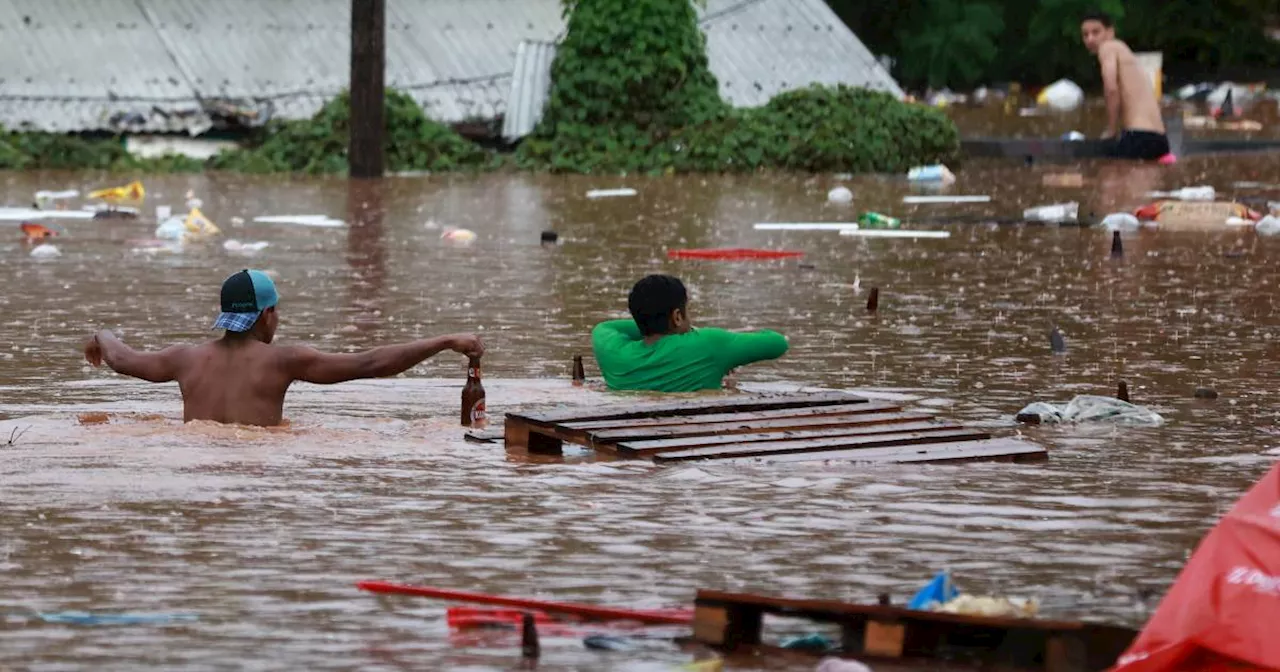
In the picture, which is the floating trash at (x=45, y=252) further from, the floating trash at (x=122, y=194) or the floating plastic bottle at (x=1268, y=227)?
the floating plastic bottle at (x=1268, y=227)

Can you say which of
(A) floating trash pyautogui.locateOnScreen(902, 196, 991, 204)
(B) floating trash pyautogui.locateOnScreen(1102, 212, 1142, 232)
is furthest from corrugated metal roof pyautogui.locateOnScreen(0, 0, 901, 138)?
(B) floating trash pyautogui.locateOnScreen(1102, 212, 1142, 232)

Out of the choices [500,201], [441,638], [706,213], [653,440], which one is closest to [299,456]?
[653,440]

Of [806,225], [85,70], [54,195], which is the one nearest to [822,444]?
[806,225]

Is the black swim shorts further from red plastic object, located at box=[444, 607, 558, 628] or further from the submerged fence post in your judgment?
red plastic object, located at box=[444, 607, 558, 628]

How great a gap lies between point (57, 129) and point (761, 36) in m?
8.57

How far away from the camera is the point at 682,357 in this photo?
1035cm

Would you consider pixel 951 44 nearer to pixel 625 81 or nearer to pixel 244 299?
pixel 625 81

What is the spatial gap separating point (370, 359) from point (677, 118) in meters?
18.7

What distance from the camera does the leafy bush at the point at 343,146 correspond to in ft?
87.2

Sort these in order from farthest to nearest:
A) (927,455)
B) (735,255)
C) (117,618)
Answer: (735,255), (927,455), (117,618)

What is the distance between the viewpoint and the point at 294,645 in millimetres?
5941

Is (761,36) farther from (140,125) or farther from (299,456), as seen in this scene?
(299,456)

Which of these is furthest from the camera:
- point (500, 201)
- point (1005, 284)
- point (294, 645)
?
point (500, 201)

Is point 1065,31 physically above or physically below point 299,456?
above
